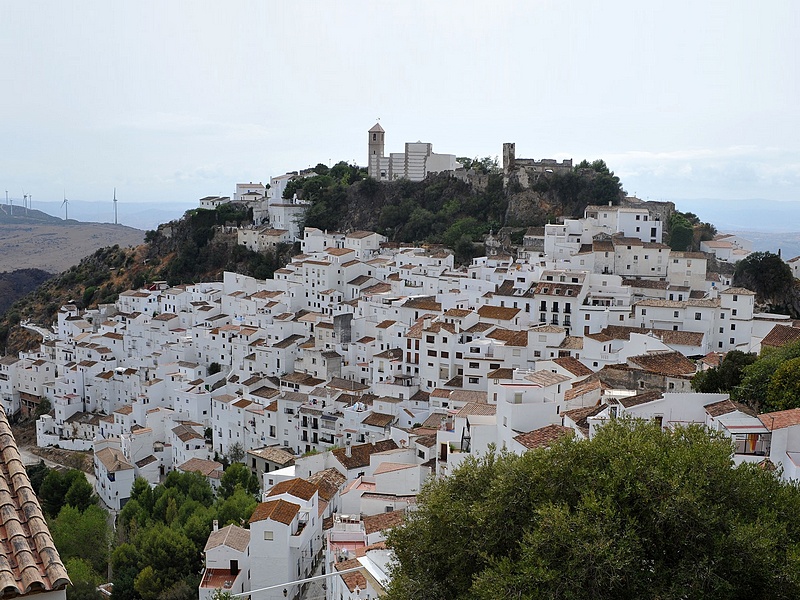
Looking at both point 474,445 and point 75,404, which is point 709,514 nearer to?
point 474,445

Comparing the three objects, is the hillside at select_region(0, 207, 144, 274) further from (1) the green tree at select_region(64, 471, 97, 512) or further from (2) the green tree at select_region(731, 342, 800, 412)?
(2) the green tree at select_region(731, 342, 800, 412)

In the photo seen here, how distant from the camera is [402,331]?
30.1m

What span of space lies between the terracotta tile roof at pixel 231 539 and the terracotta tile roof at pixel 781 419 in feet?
36.9

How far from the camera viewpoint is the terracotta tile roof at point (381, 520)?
618 inches

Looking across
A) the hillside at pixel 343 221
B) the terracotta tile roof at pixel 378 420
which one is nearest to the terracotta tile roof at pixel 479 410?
the terracotta tile roof at pixel 378 420

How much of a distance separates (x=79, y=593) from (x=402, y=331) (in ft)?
49.3

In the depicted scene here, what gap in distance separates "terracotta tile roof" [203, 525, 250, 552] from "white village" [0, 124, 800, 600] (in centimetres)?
5

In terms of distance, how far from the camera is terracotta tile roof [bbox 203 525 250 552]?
1766cm

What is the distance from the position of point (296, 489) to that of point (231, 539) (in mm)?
1964

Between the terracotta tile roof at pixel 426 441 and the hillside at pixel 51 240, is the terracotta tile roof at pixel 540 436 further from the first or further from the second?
the hillside at pixel 51 240

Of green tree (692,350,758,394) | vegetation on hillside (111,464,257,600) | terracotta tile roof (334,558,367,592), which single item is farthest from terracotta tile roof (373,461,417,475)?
green tree (692,350,758,394)

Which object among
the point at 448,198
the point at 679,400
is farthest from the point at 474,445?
the point at 448,198

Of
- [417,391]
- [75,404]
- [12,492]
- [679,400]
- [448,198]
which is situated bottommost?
[75,404]

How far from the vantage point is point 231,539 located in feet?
58.5
